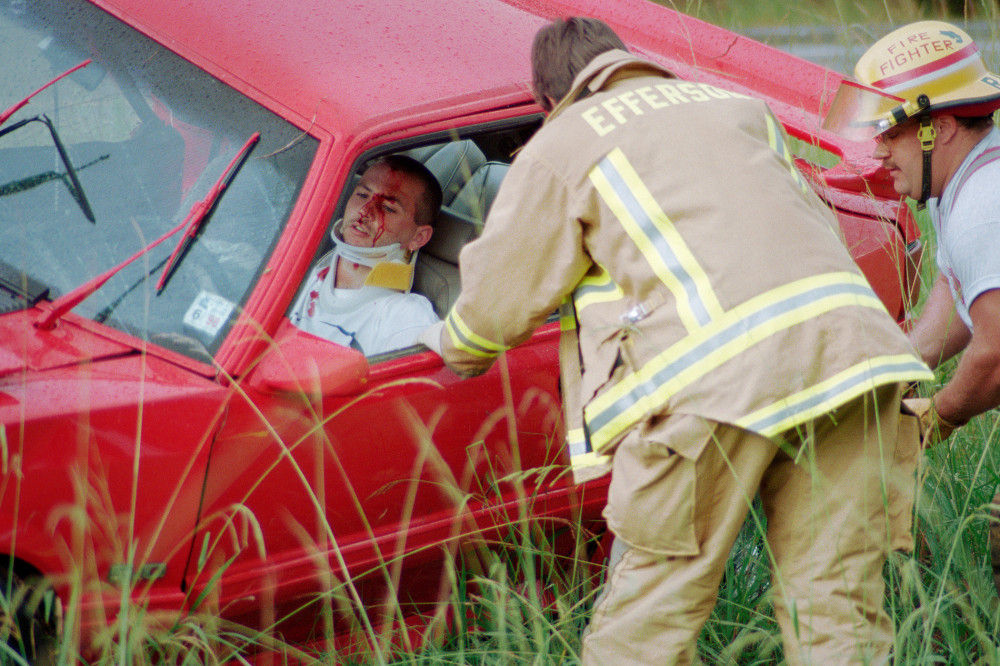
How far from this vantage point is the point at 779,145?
84.0 inches

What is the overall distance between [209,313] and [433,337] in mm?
498

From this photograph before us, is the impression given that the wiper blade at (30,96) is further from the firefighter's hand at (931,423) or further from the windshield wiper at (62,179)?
the firefighter's hand at (931,423)

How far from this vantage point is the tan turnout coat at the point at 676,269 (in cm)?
189

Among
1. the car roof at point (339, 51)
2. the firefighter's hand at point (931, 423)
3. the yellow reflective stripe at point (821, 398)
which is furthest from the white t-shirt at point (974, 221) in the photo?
the car roof at point (339, 51)

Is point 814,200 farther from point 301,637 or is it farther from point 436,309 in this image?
point 301,637

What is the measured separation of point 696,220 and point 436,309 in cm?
112

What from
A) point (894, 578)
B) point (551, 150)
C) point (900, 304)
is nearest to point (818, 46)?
point (900, 304)

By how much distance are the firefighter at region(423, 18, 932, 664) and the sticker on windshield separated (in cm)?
50

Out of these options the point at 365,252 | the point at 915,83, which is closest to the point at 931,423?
the point at 915,83

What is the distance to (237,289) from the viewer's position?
228 centimetres

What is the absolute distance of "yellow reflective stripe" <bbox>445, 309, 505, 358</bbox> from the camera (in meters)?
2.15

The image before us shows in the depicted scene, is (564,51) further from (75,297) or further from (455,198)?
(75,297)

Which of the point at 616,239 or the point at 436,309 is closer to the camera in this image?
the point at 616,239

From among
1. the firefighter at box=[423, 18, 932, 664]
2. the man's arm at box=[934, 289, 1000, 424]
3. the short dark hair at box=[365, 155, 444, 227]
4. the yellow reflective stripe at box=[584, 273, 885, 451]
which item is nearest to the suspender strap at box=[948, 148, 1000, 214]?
the man's arm at box=[934, 289, 1000, 424]
